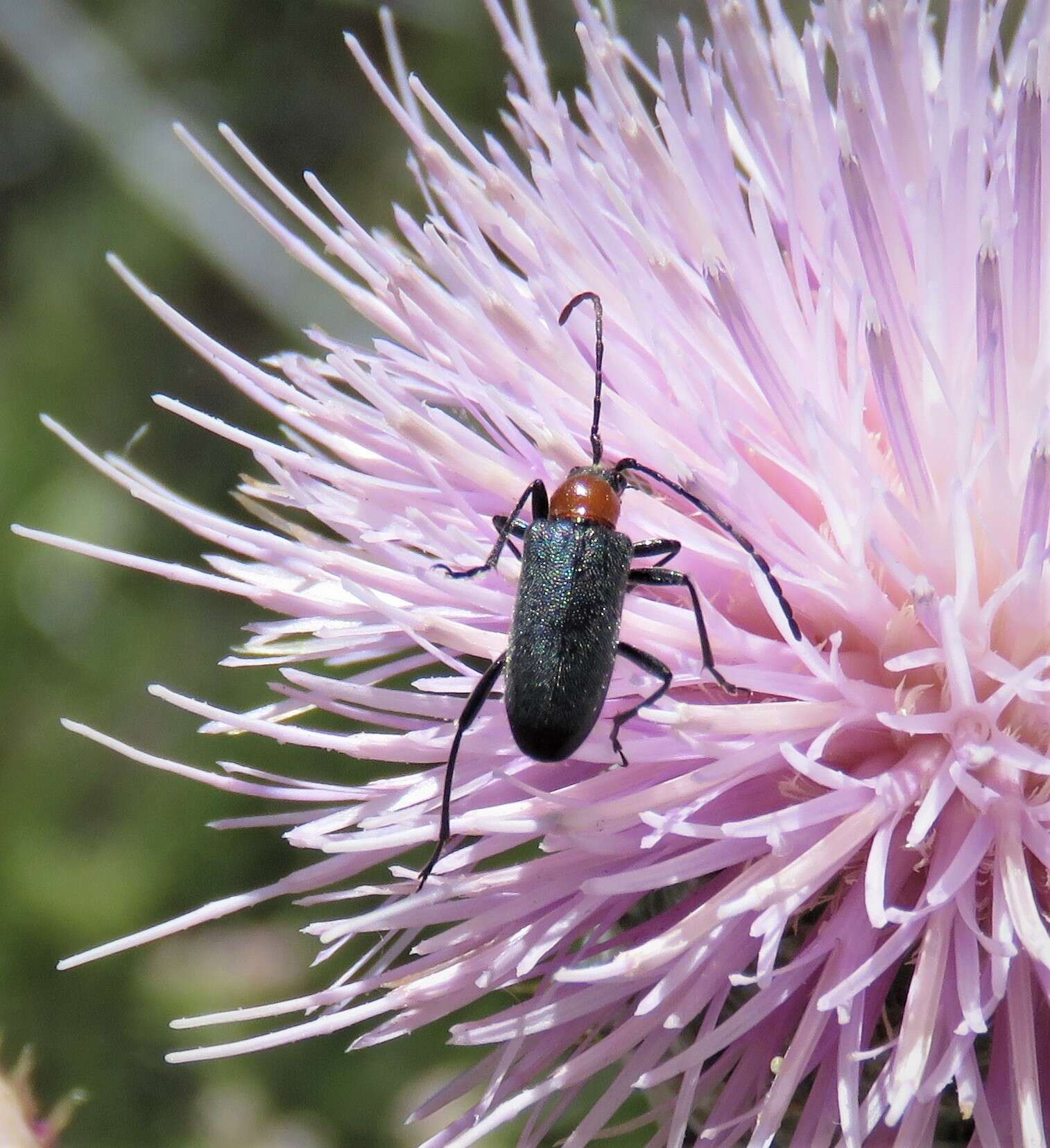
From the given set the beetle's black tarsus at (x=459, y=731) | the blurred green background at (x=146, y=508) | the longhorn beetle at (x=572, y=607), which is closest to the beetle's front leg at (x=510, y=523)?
the longhorn beetle at (x=572, y=607)

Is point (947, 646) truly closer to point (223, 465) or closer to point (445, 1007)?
point (445, 1007)

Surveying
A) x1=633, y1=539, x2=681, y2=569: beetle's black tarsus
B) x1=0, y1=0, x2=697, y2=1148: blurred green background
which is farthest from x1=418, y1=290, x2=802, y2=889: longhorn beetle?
x1=0, y1=0, x2=697, y2=1148: blurred green background

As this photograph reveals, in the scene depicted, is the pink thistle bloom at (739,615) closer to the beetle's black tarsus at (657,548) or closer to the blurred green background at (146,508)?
the beetle's black tarsus at (657,548)

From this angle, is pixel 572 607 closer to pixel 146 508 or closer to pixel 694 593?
pixel 694 593

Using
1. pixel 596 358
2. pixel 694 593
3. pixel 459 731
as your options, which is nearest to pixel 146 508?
pixel 596 358

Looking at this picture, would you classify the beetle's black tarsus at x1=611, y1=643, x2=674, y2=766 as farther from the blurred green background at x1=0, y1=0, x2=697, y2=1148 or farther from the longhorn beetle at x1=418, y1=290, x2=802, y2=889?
the blurred green background at x1=0, y1=0, x2=697, y2=1148
